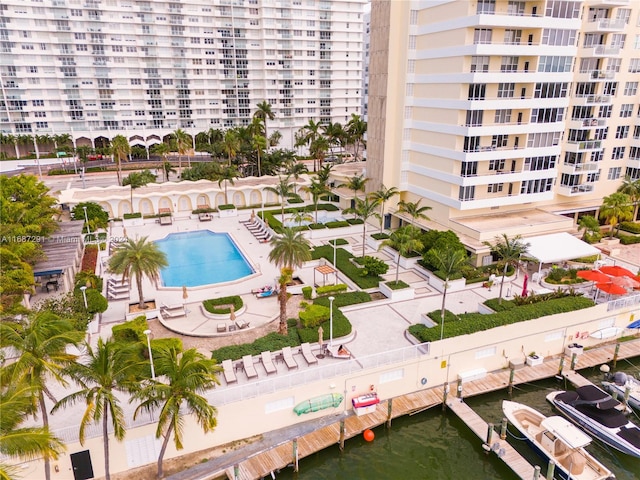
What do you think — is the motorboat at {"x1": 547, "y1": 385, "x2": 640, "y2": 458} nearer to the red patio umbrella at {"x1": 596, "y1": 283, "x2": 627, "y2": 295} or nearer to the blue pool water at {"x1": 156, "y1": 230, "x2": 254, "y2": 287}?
the red patio umbrella at {"x1": 596, "y1": 283, "x2": 627, "y2": 295}

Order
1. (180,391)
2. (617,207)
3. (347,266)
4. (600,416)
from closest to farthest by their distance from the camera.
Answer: (180,391), (600,416), (347,266), (617,207)

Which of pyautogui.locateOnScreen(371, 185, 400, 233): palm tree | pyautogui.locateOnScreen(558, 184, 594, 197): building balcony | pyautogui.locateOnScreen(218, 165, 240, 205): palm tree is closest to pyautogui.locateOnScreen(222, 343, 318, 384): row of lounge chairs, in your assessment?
pyautogui.locateOnScreen(371, 185, 400, 233): palm tree

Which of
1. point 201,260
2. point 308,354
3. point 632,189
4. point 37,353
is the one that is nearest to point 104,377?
point 37,353

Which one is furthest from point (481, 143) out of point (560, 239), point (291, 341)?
point (291, 341)

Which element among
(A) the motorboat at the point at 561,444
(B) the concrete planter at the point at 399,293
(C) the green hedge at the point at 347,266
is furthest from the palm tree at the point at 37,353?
(C) the green hedge at the point at 347,266

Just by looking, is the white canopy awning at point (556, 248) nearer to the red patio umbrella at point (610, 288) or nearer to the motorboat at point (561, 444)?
the red patio umbrella at point (610, 288)

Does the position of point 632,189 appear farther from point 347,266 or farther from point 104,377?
point 104,377
